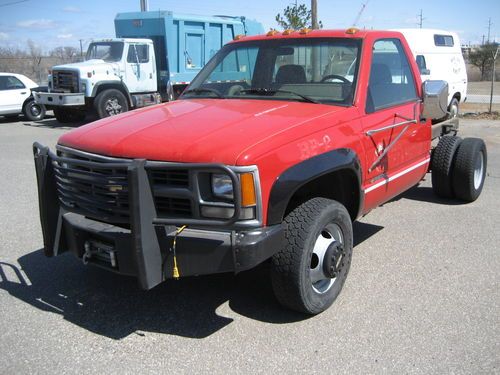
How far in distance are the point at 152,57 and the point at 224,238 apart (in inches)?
540

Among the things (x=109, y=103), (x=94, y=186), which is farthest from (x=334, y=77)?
(x=109, y=103)

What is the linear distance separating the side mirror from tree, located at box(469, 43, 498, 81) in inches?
1522

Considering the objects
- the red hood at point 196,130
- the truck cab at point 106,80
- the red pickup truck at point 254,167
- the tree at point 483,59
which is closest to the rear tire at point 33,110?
the truck cab at point 106,80

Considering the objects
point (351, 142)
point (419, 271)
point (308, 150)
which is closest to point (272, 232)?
point (308, 150)

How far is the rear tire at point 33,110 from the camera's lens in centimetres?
1625

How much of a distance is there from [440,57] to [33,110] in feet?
39.8

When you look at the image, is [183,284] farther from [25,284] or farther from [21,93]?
[21,93]

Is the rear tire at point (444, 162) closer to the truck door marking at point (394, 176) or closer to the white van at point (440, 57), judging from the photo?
the truck door marking at point (394, 176)

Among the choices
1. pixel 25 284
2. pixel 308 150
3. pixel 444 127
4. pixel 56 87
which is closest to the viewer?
pixel 308 150

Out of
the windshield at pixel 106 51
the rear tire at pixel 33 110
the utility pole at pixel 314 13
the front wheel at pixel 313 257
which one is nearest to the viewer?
the front wheel at pixel 313 257

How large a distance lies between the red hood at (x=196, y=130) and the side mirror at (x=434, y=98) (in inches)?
51.2

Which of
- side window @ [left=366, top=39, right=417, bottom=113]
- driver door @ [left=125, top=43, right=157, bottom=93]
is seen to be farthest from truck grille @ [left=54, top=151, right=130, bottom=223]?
driver door @ [left=125, top=43, right=157, bottom=93]

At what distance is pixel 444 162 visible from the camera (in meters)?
5.96

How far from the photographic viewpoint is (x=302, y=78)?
14.5 feet
